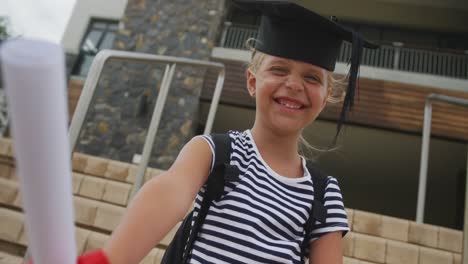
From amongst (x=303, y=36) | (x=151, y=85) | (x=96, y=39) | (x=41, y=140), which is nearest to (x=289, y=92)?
(x=303, y=36)

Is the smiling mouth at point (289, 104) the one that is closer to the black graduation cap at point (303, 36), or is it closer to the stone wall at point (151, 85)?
the black graduation cap at point (303, 36)

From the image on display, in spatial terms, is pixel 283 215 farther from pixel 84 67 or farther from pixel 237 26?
pixel 84 67

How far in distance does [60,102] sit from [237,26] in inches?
324

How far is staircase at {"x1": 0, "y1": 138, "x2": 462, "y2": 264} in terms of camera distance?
2324 millimetres

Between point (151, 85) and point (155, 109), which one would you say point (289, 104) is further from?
point (151, 85)

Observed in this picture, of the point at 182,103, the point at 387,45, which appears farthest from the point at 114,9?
the point at 387,45

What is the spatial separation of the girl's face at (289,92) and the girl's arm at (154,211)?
28cm

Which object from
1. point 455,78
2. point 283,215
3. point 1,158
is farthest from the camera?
point 455,78

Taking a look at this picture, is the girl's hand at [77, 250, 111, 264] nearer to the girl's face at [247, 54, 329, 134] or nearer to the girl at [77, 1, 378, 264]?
the girl at [77, 1, 378, 264]

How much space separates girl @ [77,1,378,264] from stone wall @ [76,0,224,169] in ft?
18.9

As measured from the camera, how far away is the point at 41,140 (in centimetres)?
25

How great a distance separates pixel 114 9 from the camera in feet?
36.2

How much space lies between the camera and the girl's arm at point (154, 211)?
59cm

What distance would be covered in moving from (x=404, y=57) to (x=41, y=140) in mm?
8624
